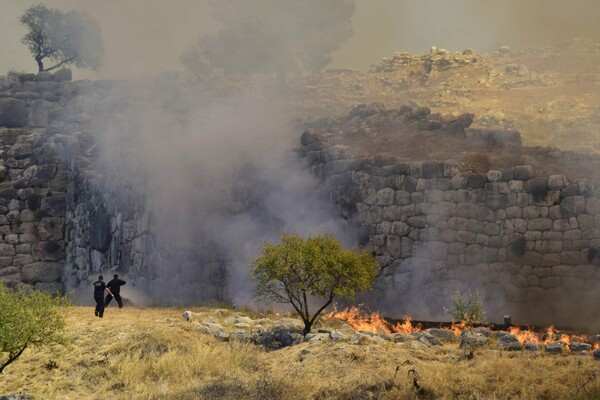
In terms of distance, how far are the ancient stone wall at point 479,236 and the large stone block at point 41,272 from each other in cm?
1706

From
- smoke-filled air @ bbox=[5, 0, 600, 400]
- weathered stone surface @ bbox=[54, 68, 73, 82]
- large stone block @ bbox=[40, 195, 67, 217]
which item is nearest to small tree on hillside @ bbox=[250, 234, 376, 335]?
smoke-filled air @ bbox=[5, 0, 600, 400]

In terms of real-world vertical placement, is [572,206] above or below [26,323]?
above

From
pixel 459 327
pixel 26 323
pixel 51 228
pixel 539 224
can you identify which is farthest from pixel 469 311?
pixel 51 228

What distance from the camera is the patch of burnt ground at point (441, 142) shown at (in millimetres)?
24422

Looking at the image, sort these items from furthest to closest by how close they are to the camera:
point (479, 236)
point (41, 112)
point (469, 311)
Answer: point (41, 112) → point (479, 236) → point (469, 311)

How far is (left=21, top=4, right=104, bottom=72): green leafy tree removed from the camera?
50.1 m

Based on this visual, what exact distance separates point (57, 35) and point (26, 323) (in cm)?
4004

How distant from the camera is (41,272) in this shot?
34.8 m

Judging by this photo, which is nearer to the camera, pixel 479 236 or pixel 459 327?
pixel 459 327

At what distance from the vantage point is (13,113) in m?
41.0

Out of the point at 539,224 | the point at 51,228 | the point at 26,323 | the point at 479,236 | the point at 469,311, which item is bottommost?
the point at 469,311

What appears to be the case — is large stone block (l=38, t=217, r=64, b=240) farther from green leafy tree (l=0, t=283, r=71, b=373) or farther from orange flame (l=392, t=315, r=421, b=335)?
green leafy tree (l=0, t=283, r=71, b=373)

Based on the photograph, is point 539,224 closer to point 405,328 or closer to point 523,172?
point 523,172

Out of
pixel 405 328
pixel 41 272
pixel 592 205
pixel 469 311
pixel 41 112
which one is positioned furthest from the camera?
pixel 41 112
